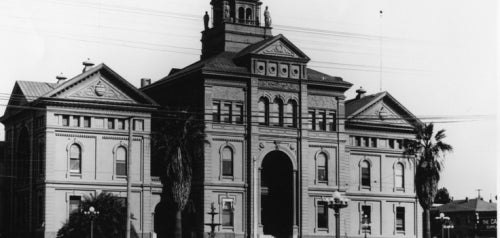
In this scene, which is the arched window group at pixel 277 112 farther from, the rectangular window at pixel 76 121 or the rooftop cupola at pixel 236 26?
the rectangular window at pixel 76 121

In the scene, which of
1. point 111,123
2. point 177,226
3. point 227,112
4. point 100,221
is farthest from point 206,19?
point 100,221

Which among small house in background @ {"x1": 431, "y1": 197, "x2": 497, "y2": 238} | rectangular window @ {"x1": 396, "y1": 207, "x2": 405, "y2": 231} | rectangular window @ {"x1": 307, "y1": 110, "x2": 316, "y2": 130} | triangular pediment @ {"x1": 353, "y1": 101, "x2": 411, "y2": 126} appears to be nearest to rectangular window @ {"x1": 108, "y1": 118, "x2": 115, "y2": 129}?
rectangular window @ {"x1": 307, "y1": 110, "x2": 316, "y2": 130}

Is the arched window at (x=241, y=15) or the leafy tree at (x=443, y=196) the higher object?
the arched window at (x=241, y=15)

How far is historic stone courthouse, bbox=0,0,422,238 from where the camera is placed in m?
70.8

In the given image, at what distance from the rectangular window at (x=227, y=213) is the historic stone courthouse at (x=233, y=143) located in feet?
0.41

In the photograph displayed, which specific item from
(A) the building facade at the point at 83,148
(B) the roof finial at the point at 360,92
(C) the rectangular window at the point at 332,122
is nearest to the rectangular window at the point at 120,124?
(A) the building facade at the point at 83,148

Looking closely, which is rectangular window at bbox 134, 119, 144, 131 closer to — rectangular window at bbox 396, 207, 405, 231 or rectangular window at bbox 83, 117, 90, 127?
rectangular window at bbox 83, 117, 90, 127

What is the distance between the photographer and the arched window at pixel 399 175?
3425 inches

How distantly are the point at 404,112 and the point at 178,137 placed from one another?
91.1 ft

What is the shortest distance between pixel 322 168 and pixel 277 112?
6.77 meters

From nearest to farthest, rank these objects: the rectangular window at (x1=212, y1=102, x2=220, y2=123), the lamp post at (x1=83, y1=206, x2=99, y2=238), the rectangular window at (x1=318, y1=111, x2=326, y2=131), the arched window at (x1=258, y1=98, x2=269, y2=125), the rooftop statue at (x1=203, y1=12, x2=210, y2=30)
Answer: the lamp post at (x1=83, y1=206, x2=99, y2=238) < the rectangular window at (x1=212, y1=102, x2=220, y2=123) < the arched window at (x1=258, y1=98, x2=269, y2=125) < the rectangular window at (x1=318, y1=111, x2=326, y2=131) < the rooftop statue at (x1=203, y1=12, x2=210, y2=30)

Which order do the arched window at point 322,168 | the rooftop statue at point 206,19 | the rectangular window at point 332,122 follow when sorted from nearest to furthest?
the arched window at point 322,168
the rectangular window at point 332,122
the rooftop statue at point 206,19

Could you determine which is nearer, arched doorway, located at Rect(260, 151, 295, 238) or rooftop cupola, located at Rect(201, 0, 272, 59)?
arched doorway, located at Rect(260, 151, 295, 238)

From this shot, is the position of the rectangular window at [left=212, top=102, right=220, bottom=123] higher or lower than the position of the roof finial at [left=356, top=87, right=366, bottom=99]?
lower
